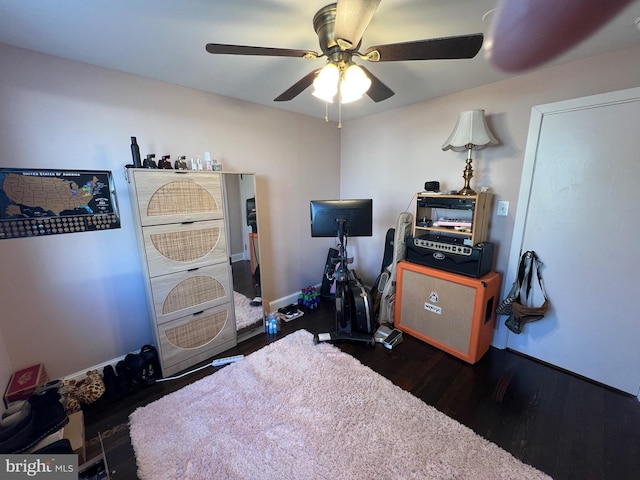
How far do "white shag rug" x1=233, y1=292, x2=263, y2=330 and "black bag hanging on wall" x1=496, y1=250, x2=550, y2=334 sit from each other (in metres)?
2.20

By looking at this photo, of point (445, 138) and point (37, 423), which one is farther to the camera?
point (445, 138)

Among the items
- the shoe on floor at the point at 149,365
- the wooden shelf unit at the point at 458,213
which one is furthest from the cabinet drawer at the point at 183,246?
the wooden shelf unit at the point at 458,213

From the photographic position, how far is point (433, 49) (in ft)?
3.78

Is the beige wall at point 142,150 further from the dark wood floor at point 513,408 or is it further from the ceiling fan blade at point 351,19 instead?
the ceiling fan blade at point 351,19

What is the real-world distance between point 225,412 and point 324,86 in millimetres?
2078

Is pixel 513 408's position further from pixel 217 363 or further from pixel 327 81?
pixel 327 81

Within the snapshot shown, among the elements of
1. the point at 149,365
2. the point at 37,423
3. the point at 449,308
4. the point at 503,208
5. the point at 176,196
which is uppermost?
the point at 176,196

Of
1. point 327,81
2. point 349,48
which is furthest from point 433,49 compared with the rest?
point 327,81

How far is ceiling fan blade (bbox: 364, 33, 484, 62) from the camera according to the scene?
1058 millimetres

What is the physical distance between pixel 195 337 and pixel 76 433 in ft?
2.68

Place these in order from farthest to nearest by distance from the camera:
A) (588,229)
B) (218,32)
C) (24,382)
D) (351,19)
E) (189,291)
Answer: (189,291), (588,229), (24,382), (218,32), (351,19)

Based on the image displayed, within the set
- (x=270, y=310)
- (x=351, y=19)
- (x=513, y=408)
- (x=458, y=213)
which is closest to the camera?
(x=351, y=19)

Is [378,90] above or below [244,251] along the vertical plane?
above

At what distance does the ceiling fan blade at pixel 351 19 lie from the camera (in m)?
0.89
